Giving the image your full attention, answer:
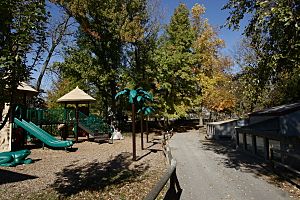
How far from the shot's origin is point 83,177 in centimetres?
1032

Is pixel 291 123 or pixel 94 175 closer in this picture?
pixel 94 175

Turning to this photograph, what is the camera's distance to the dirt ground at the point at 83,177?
26.9 ft

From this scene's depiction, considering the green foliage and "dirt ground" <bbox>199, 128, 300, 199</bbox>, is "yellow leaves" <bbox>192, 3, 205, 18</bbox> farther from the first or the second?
"dirt ground" <bbox>199, 128, 300, 199</bbox>

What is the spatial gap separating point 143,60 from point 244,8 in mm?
23138

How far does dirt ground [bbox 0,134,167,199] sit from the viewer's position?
8211 mm

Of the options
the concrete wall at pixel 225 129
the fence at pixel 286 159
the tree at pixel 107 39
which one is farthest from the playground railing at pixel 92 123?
the fence at pixel 286 159

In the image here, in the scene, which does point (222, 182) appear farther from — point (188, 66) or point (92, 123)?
point (188, 66)

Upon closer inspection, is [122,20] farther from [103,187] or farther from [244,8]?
[103,187]

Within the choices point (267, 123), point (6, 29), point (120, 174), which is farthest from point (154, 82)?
point (6, 29)

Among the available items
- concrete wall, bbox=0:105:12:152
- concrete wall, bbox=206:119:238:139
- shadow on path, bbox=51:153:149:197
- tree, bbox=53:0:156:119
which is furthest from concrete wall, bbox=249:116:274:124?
concrete wall, bbox=0:105:12:152

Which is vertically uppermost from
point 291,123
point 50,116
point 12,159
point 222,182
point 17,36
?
point 17,36

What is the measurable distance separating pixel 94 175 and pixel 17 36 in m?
7.22

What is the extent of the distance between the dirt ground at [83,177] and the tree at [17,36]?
4.34 metres

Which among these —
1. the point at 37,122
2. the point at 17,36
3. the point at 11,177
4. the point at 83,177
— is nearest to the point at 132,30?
the point at 37,122
